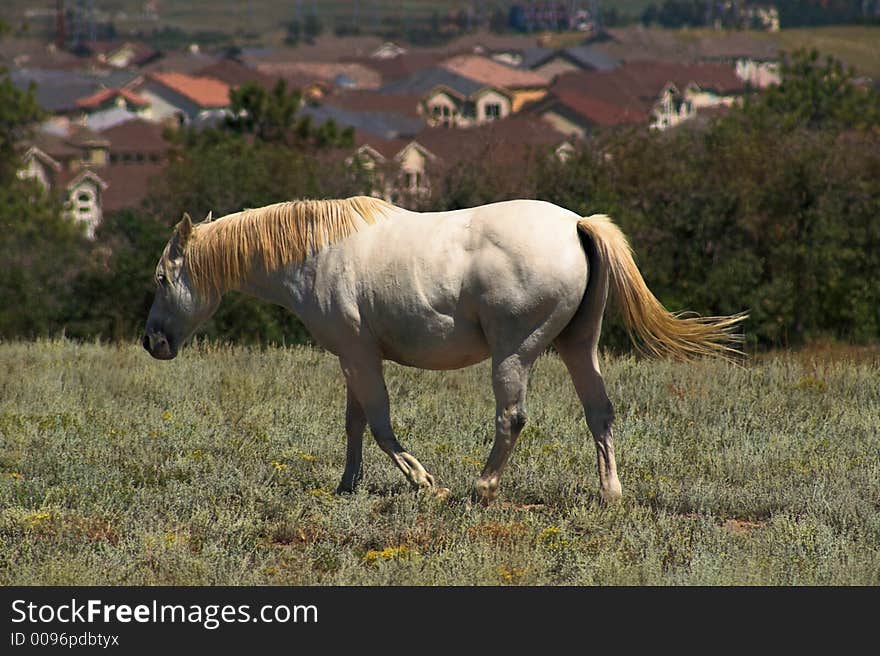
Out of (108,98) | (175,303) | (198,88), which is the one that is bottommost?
(108,98)

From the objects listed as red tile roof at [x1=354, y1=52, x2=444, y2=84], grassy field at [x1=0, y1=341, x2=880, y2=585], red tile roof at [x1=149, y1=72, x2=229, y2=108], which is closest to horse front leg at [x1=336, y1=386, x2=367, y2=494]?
Answer: grassy field at [x1=0, y1=341, x2=880, y2=585]

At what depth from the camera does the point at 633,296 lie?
836 centimetres

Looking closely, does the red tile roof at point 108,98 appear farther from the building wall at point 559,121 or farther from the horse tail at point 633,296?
the horse tail at point 633,296

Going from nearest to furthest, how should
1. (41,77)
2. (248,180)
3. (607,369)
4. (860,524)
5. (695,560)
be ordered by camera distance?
(695,560), (860,524), (607,369), (248,180), (41,77)

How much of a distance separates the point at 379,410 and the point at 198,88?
12623 centimetres

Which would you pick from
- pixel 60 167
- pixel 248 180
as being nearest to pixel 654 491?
pixel 248 180

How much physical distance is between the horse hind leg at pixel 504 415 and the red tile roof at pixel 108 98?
124 meters

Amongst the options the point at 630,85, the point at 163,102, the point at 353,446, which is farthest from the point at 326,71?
the point at 353,446

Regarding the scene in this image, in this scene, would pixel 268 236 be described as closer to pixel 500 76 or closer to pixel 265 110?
pixel 265 110

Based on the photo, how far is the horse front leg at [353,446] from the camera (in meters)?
8.95

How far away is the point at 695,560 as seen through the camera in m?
7.08

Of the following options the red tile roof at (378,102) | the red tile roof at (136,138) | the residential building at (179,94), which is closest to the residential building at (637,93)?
the red tile roof at (378,102)

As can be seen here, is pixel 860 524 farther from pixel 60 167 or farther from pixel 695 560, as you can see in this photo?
pixel 60 167
